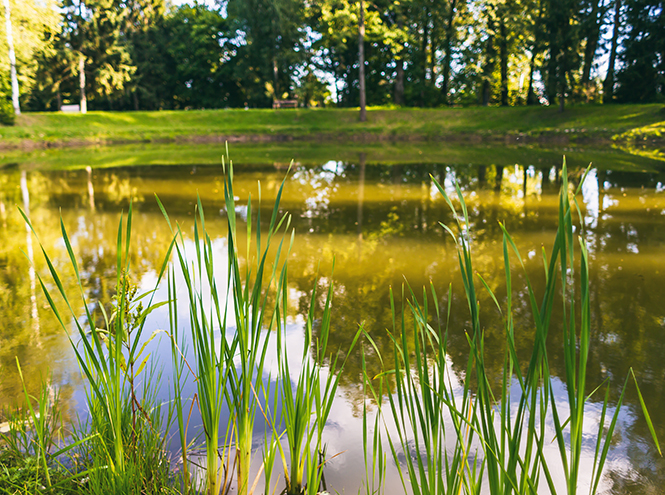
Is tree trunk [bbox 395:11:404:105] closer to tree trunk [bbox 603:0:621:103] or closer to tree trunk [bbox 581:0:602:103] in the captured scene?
tree trunk [bbox 581:0:602:103]

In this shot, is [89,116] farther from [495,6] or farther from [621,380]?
[621,380]

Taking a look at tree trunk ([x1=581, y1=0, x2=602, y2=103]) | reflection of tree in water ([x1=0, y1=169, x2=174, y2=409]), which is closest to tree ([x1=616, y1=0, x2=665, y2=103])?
tree trunk ([x1=581, y1=0, x2=602, y2=103])

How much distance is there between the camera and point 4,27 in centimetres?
2195

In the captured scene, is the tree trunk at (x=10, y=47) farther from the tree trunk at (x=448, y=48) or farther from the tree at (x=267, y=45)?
the tree trunk at (x=448, y=48)

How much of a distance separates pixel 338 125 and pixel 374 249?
22743 mm

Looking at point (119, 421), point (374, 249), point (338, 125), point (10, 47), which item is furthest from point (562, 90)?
point (119, 421)

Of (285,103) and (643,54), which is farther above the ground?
(643,54)

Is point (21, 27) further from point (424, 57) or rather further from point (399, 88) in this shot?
point (424, 57)

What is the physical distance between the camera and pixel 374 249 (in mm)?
5512

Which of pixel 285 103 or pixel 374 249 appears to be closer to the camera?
pixel 374 249

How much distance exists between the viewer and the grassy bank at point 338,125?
21203 millimetres

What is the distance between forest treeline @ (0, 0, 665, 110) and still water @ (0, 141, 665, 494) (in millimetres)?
13795

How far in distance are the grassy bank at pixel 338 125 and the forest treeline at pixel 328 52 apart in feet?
7.08

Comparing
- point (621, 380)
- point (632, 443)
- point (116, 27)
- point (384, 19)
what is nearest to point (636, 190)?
point (621, 380)
